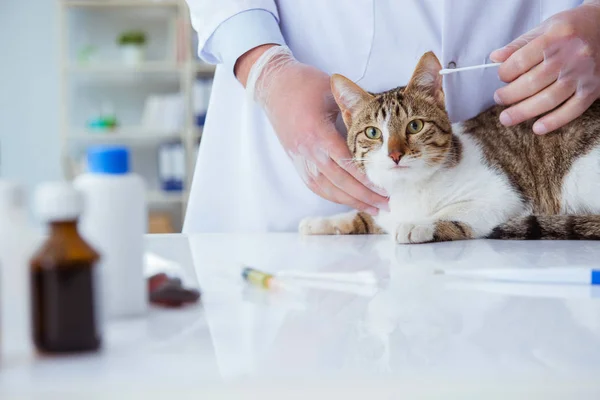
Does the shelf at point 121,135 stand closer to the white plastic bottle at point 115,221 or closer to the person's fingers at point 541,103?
the person's fingers at point 541,103

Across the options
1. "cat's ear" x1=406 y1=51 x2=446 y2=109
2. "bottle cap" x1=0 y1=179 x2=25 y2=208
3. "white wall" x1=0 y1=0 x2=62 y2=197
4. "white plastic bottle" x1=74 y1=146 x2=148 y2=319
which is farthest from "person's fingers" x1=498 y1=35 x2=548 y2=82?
"white wall" x1=0 y1=0 x2=62 y2=197

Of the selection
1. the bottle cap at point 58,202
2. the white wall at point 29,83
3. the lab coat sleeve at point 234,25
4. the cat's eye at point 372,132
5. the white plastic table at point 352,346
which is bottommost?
the white plastic table at point 352,346

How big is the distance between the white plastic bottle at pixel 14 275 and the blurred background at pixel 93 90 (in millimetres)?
4029

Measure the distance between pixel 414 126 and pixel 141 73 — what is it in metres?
3.51

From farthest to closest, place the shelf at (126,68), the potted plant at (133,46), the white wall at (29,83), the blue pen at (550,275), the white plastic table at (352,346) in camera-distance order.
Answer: the white wall at (29,83)
the potted plant at (133,46)
the shelf at (126,68)
the blue pen at (550,275)
the white plastic table at (352,346)

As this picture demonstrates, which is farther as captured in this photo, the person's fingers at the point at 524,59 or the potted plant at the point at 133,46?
the potted plant at the point at 133,46

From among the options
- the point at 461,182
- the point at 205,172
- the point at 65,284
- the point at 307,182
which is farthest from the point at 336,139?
the point at 65,284

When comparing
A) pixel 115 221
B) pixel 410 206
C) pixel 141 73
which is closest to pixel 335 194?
pixel 410 206

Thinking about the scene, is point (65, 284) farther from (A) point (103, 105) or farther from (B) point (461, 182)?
(A) point (103, 105)

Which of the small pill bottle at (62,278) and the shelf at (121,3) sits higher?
the shelf at (121,3)

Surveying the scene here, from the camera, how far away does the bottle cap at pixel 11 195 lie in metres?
0.45

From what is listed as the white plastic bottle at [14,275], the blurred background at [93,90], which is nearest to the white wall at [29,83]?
the blurred background at [93,90]

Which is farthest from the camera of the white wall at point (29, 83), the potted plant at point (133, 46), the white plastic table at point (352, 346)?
the white wall at point (29, 83)

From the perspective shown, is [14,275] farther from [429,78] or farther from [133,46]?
[133,46]
